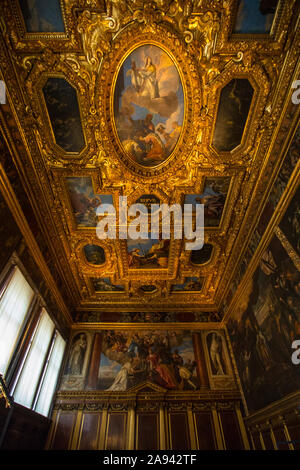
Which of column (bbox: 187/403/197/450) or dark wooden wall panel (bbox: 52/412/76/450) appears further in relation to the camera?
column (bbox: 187/403/197/450)

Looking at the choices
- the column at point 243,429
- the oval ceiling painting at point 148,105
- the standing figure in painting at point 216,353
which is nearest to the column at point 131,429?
the standing figure in painting at point 216,353

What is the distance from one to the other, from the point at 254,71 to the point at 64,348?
12822 millimetres

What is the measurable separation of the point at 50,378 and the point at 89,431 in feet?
8.37

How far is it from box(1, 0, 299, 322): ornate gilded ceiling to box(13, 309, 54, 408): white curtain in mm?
2473

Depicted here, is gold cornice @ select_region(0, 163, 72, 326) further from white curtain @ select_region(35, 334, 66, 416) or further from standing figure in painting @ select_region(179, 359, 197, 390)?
standing figure in painting @ select_region(179, 359, 197, 390)

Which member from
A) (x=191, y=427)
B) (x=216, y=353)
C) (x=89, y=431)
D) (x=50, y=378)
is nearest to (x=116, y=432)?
(x=89, y=431)

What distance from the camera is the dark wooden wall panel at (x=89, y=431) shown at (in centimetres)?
862

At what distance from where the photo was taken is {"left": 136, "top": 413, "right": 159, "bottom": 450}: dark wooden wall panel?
8.64 metres

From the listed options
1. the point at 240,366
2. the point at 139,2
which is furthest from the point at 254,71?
the point at 240,366

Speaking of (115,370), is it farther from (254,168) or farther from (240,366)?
(254,168)

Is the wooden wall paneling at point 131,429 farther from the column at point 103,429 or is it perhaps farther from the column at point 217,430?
the column at point 217,430

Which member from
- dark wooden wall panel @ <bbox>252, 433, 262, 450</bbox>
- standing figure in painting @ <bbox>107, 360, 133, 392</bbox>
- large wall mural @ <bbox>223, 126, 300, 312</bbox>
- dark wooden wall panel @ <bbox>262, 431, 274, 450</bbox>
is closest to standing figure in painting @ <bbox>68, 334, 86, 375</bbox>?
standing figure in painting @ <bbox>107, 360, 133, 392</bbox>

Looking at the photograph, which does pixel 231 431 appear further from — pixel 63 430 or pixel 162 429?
pixel 63 430

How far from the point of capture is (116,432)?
352 inches
